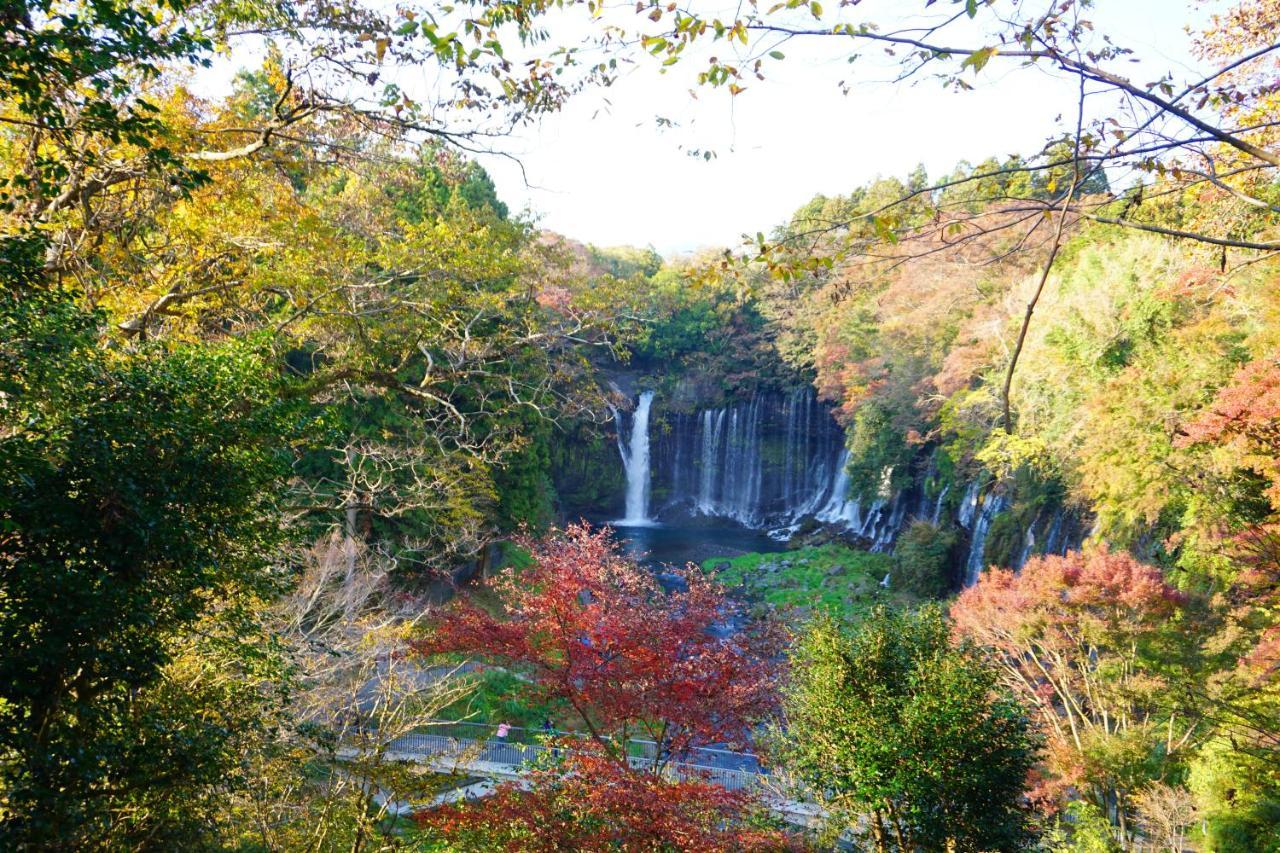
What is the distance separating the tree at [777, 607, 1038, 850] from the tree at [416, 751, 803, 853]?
0.85 meters

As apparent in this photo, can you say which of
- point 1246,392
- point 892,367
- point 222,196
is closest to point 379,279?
point 222,196

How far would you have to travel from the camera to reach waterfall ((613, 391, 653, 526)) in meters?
29.8

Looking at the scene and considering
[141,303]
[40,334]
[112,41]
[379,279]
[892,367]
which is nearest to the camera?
[40,334]

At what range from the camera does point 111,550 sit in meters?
3.41

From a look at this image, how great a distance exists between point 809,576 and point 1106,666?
12.6m

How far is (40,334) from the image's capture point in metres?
3.31

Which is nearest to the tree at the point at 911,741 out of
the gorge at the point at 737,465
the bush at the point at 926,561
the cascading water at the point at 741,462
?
the bush at the point at 926,561

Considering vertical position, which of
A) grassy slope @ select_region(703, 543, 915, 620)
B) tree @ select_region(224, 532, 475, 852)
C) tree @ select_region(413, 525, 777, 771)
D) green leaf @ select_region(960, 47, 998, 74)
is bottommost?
grassy slope @ select_region(703, 543, 915, 620)

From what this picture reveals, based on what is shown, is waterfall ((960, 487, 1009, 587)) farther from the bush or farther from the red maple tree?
the red maple tree

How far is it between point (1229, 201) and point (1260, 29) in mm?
1123

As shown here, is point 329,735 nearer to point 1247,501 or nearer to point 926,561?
point 1247,501

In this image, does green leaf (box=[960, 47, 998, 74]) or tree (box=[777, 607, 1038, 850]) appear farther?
tree (box=[777, 607, 1038, 850])

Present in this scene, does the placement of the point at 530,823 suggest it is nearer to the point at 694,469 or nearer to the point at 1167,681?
the point at 1167,681

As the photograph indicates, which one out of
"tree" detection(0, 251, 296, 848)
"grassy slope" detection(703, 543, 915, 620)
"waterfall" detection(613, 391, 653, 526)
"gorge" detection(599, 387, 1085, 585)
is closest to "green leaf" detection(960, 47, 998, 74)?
"tree" detection(0, 251, 296, 848)
